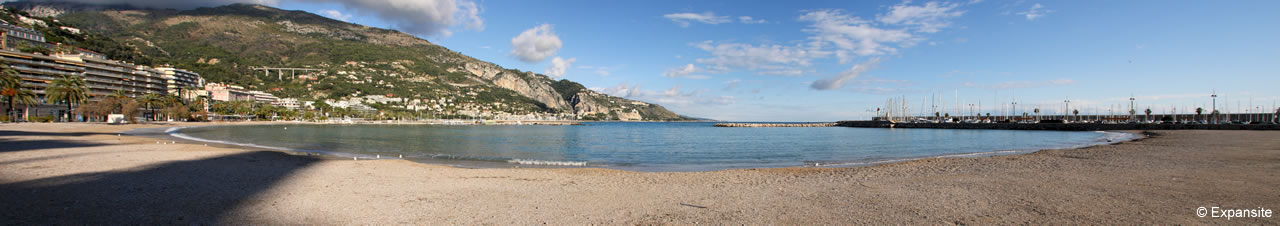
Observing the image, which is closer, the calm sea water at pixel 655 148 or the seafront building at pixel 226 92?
the calm sea water at pixel 655 148

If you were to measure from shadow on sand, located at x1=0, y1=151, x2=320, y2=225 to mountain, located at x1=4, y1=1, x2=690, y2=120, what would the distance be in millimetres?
140243

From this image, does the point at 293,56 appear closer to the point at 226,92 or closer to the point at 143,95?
the point at 226,92

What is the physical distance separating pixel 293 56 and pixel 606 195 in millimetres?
179530

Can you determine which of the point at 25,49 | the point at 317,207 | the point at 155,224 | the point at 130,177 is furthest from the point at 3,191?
the point at 25,49

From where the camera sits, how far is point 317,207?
22.9ft

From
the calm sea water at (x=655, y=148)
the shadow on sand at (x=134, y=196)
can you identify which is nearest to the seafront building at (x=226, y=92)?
the calm sea water at (x=655, y=148)

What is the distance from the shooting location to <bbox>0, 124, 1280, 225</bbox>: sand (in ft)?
20.6

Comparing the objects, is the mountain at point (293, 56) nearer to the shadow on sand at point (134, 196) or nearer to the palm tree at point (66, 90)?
the palm tree at point (66, 90)

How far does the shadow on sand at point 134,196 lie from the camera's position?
5820 millimetres

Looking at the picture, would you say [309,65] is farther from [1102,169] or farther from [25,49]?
[1102,169]

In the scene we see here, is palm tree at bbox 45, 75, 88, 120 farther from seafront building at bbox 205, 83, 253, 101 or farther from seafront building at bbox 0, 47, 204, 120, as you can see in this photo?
seafront building at bbox 205, 83, 253, 101

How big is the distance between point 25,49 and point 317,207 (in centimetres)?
11135

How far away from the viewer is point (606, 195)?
8.67 m

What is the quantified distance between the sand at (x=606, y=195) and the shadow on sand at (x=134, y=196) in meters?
0.02
